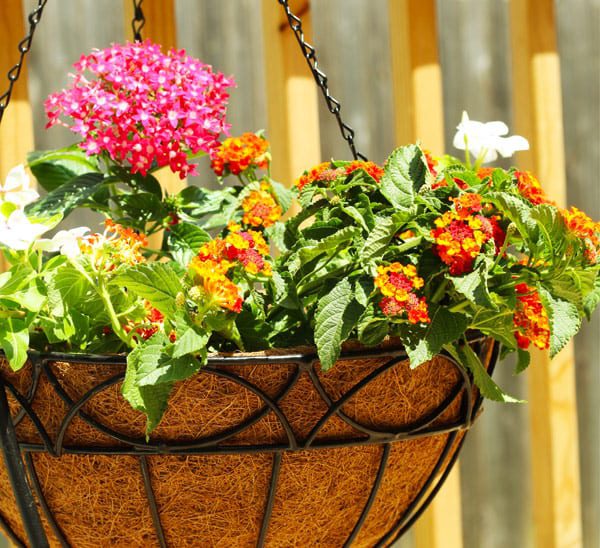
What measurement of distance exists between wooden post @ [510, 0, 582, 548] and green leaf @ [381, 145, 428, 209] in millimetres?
708

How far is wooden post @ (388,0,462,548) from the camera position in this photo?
52.9 inches

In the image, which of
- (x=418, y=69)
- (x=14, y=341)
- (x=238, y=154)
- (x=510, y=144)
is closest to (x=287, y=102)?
(x=418, y=69)

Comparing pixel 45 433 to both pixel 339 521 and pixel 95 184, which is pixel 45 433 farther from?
pixel 95 184

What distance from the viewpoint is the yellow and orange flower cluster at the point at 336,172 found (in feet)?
2.52

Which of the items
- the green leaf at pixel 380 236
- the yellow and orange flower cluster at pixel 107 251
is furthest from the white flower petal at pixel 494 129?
the yellow and orange flower cluster at pixel 107 251

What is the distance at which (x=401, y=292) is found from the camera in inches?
24.1

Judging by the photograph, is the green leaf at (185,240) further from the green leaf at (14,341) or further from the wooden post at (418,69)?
the wooden post at (418,69)

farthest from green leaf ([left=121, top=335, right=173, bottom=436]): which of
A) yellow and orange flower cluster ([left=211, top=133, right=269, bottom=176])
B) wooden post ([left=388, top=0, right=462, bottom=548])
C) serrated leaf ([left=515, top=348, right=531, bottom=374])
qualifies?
wooden post ([left=388, top=0, right=462, bottom=548])

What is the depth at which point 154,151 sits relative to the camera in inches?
35.3

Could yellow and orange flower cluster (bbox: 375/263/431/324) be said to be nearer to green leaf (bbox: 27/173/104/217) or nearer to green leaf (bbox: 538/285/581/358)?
green leaf (bbox: 538/285/581/358)

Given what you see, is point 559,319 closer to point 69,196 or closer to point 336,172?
point 336,172

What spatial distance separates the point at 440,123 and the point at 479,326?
2.51ft

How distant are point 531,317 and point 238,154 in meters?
0.46

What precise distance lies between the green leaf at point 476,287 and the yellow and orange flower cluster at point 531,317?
0.06 meters
